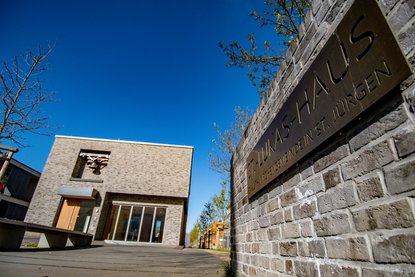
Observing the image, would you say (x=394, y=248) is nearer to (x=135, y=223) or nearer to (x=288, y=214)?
(x=288, y=214)

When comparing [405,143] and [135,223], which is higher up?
[405,143]

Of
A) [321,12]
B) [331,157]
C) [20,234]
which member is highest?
[321,12]

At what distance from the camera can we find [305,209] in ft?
5.07

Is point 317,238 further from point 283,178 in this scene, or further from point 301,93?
point 301,93

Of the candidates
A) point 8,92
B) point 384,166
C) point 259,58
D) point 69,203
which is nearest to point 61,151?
point 69,203

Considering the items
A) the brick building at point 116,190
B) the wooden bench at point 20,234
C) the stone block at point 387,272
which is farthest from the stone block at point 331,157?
the brick building at point 116,190

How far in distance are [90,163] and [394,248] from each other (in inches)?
630

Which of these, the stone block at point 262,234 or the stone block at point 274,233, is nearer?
the stone block at point 274,233

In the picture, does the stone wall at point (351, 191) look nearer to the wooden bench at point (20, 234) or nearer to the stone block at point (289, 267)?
the stone block at point (289, 267)

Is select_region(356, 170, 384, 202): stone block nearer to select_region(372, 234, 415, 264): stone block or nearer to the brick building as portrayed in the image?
select_region(372, 234, 415, 264): stone block

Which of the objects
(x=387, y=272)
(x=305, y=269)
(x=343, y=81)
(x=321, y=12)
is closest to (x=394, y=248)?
(x=387, y=272)

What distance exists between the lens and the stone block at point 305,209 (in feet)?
4.75

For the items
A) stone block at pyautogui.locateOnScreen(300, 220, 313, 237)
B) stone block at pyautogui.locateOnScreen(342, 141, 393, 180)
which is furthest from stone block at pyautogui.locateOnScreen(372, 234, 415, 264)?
stone block at pyautogui.locateOnScreen(300, 220, 313, 237)

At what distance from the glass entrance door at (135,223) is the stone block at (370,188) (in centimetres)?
1319
